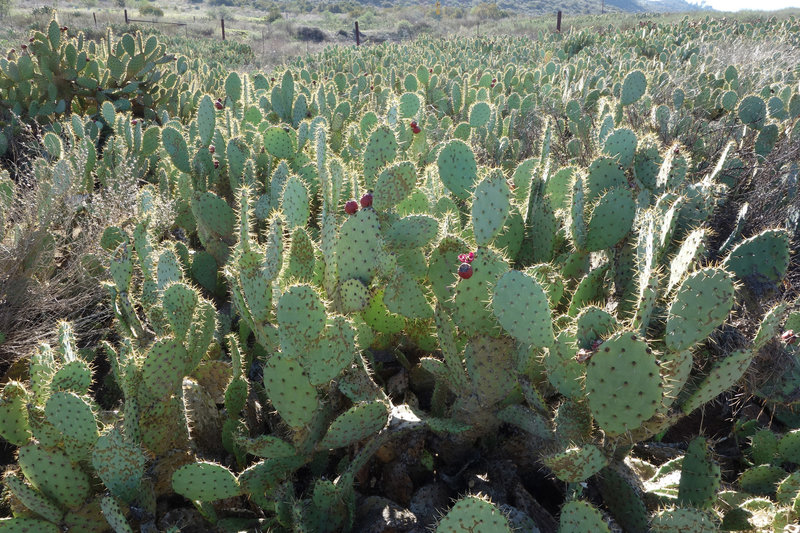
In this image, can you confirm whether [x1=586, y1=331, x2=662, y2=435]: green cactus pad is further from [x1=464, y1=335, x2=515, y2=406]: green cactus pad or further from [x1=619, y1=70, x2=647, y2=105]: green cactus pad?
[x1=619, y1=70, x2=647, y2=105]: green cactus pad

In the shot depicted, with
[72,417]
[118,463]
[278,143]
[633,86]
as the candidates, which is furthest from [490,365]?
[633,86]

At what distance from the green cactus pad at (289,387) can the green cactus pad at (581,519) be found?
84 centimetres

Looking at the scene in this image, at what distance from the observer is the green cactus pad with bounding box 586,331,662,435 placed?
4.73 ft

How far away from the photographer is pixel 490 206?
183 cm

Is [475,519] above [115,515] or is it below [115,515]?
above

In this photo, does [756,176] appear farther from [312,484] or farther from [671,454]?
[312,484]

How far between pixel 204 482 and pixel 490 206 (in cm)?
131

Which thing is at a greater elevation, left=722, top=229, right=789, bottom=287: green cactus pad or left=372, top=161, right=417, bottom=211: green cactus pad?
left=372, top=161, right=417, bottom=211: green cactus pad

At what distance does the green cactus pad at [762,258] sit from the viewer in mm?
2143

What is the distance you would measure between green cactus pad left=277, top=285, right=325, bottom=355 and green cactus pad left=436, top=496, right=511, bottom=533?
0.68 meters

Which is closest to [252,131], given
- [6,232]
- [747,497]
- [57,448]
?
[6,232]

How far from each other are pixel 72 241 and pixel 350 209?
248 cm

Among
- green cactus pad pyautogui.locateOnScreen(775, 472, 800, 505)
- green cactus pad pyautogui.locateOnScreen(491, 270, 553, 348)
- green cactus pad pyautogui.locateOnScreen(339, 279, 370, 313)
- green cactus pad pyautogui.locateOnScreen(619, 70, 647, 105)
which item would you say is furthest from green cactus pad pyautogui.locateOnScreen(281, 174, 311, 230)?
green cactus pad pyautogui.locateOnScreen(619, 70, 647, 105)

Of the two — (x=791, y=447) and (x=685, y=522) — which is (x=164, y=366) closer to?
(x=685, y=522)
